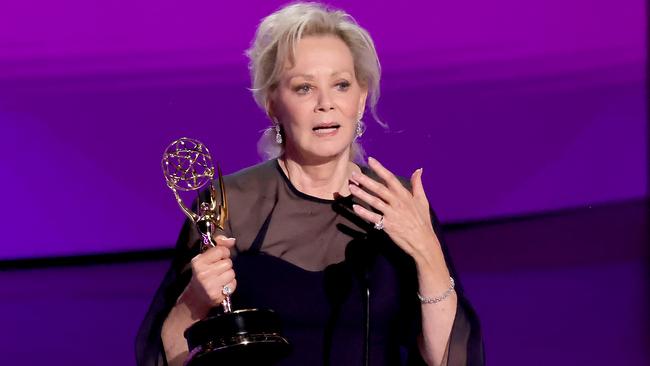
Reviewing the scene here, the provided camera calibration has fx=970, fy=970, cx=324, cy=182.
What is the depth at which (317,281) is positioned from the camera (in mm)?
1719

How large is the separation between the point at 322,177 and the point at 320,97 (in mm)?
172

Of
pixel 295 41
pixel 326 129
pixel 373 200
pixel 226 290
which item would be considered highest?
pixel 295 41

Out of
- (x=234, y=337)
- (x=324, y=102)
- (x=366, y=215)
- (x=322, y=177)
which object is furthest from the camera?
(x=322, y=177)

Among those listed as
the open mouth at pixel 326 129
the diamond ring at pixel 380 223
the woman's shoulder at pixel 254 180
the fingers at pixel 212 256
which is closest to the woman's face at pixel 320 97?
the open mouth at pixel 326 129

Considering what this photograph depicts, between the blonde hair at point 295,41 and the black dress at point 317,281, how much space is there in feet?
0.65

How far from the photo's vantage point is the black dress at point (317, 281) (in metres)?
1.67

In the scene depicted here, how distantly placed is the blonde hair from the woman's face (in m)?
0.02

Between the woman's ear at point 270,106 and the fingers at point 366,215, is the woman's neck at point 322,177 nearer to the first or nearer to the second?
the woman's ear at point 270,106

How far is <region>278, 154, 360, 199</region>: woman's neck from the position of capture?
1.81 meters

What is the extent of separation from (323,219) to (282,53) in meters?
0.31
